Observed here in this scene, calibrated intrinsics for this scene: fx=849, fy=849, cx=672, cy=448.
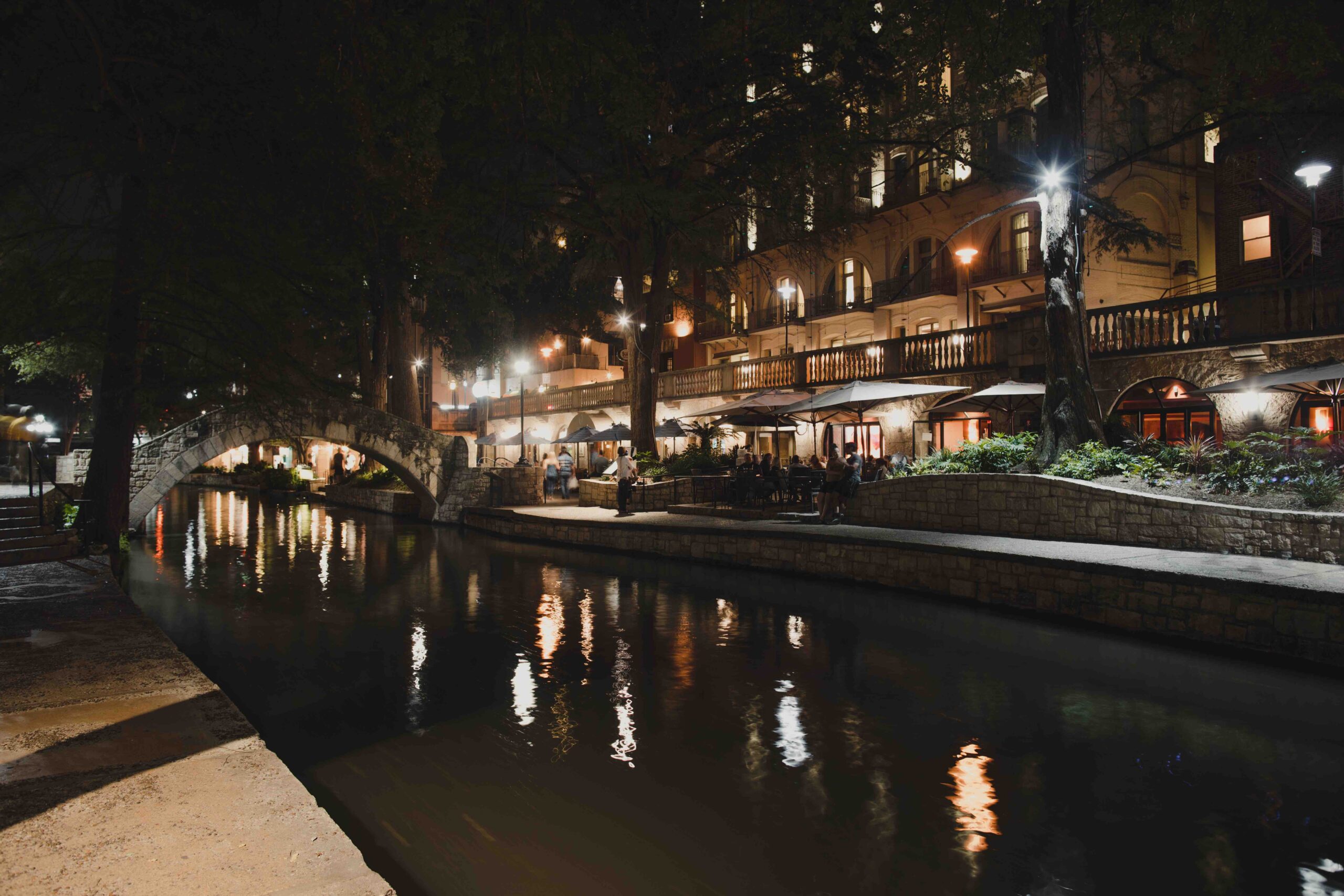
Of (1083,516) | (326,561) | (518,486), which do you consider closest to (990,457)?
(1083,516)

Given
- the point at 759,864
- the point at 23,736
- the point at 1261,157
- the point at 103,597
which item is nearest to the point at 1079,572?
the point at 759,864

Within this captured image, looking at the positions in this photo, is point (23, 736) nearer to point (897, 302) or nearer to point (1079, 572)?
point (1079, 572)

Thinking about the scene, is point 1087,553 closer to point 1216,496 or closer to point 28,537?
point 1216,496

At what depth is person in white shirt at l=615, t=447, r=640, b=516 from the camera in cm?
2003

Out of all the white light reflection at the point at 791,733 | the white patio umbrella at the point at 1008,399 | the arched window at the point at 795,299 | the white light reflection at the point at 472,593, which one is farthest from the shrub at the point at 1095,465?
the arched window at the point at 795,299

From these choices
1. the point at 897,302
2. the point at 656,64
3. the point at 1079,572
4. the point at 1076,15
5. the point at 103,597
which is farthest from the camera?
the point at 897,302

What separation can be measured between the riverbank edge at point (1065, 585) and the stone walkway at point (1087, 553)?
4 cm

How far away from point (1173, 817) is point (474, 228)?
1922 cm

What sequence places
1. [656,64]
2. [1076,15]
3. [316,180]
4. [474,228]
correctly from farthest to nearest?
[474,228] → [656,64] → [1076,15] → [316,180]

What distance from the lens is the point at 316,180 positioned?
11.5 m

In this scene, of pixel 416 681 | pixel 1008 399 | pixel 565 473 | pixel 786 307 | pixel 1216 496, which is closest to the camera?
pixel 416 681

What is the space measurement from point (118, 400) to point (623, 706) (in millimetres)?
11266

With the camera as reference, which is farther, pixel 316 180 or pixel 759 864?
pixel 316 180

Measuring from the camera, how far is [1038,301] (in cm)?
2617
